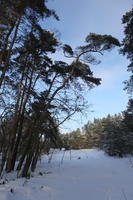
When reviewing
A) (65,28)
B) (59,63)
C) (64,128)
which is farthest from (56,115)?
(65,28)

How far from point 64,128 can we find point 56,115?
100 cm

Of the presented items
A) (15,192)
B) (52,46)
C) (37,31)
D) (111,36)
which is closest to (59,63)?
(52,46)

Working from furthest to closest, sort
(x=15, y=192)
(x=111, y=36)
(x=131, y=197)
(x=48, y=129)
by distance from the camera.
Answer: (x=48, y=129) < (x=111, y=36) < (x=131, y=197) < (x=15, y=192)

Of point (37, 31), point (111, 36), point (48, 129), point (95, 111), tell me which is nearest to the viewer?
point (37, 31)

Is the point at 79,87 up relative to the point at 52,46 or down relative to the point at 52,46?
down

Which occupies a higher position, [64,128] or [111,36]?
[111,36]

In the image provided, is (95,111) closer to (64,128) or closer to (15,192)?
(64,128)

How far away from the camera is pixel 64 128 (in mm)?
10000

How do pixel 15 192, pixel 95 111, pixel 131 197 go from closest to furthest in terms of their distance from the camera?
pixel 15 192, pixel 131 197, pixel 95 111

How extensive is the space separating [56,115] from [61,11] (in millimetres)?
5932

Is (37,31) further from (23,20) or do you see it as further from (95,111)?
(95,111)

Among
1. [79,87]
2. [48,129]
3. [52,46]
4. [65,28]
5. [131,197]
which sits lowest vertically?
[131,197]

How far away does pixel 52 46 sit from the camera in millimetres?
8555

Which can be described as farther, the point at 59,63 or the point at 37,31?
the point at 59,63
